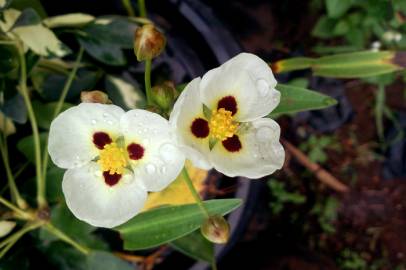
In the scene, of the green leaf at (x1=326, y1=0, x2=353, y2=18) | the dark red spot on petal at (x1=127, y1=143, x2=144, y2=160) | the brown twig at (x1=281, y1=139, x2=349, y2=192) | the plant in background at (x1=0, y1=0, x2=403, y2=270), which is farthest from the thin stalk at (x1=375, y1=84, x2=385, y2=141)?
the dark red spot on petal at (x1=127, y1=143, x2=144, y2=160)

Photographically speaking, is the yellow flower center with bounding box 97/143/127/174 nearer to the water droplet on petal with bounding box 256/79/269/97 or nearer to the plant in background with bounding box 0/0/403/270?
the plant in background with bounding box 0/0/403/270

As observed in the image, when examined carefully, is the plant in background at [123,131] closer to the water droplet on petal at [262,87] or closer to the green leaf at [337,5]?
the water droplet on petal at [262,87]

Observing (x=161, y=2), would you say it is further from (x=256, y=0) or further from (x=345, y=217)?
(x=345, y=217)

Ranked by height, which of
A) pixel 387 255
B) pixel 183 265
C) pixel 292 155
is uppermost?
pixel 183 265

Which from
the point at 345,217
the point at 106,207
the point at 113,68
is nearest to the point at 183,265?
the point at 113,68

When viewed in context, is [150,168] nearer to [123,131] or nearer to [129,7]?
[123,131]

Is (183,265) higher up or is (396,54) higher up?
(396,54)

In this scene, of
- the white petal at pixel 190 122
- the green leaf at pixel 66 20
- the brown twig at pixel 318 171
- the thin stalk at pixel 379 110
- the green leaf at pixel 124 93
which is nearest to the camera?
the white petal at pixel 190 122

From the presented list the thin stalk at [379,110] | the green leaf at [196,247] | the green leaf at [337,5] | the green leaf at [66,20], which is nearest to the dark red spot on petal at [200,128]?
the green leaf at [196,247]
